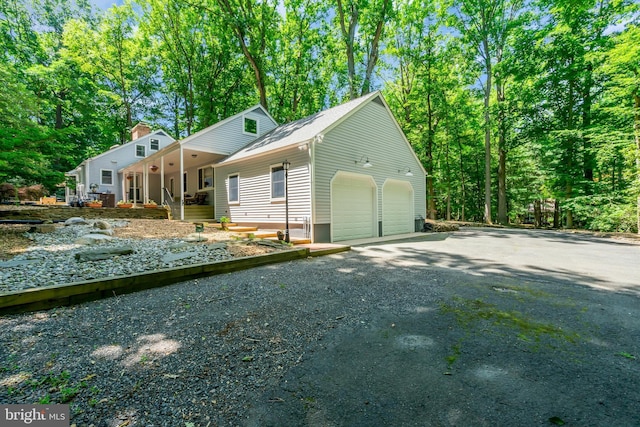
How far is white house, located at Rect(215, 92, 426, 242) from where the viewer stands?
8.92 meters

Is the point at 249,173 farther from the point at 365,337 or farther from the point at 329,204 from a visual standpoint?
the point at 365,337

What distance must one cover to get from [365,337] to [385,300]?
111 centimetres

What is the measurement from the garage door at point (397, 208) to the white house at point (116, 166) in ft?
57.1

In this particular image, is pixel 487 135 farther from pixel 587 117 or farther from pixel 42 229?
pixel 42 229

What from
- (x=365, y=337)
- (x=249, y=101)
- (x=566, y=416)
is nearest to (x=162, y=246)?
(x=365, y=337)

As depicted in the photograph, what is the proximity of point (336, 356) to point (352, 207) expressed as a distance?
26.6ft

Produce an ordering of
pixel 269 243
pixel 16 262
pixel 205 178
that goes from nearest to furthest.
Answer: pixel 16 262 → pixel 269 243 → pixel 205 178

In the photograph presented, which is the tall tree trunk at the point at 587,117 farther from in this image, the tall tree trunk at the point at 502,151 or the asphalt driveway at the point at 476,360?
the asphalt driveway at the point at 476,360

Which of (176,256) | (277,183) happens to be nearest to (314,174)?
(277,183)

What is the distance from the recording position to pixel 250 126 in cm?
1458

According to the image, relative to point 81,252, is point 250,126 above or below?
above

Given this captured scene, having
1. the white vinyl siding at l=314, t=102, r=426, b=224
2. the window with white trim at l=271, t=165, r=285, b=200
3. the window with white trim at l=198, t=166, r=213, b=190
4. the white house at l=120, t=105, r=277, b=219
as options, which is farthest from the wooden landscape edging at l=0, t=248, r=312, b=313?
the window with white trim at l=198, t=166, r=213, b=190

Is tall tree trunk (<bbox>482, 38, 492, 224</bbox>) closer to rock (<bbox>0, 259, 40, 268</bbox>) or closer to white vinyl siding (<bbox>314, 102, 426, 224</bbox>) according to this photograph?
white vinyl siding (<bbox>314, 102, 426, 224</bbox>)

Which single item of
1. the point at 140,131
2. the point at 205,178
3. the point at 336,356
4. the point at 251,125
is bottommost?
the point at 336,356
